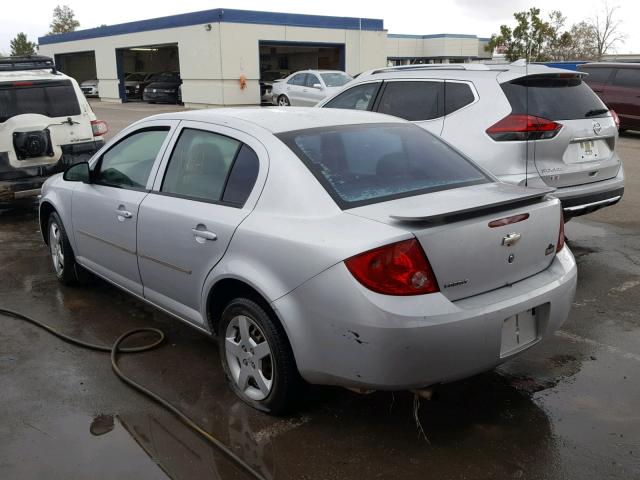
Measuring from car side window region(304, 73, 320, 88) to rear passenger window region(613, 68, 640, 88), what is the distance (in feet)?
30.4

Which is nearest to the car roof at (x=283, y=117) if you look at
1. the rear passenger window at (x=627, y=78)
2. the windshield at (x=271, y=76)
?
the rear passenger window at (x=627, y=78)

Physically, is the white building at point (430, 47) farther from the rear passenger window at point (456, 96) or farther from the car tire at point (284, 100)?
the rear passenger window at point (456, 96)

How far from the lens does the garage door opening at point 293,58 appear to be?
3052 cm

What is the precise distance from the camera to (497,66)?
6.10 metres

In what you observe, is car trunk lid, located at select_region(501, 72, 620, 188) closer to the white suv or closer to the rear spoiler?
the rear spoiler

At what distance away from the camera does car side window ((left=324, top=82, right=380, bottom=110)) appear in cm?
681

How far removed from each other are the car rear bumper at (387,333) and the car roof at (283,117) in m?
1.15

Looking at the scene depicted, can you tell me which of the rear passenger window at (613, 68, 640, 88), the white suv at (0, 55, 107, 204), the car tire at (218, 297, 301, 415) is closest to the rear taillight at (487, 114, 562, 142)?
the car tire at (218, 297, 301, 415)

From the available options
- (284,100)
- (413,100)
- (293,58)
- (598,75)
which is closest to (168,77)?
(293,58)

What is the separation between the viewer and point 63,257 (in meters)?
5.39

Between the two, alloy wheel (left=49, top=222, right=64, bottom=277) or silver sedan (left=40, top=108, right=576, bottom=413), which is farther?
alloy wheel (left=49, top=222, right=64, bottom=277)

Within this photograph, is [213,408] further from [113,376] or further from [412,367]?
[412,367]

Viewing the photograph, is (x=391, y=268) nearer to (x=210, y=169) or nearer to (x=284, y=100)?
(x=210, y=169)

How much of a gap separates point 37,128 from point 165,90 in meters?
25.0
